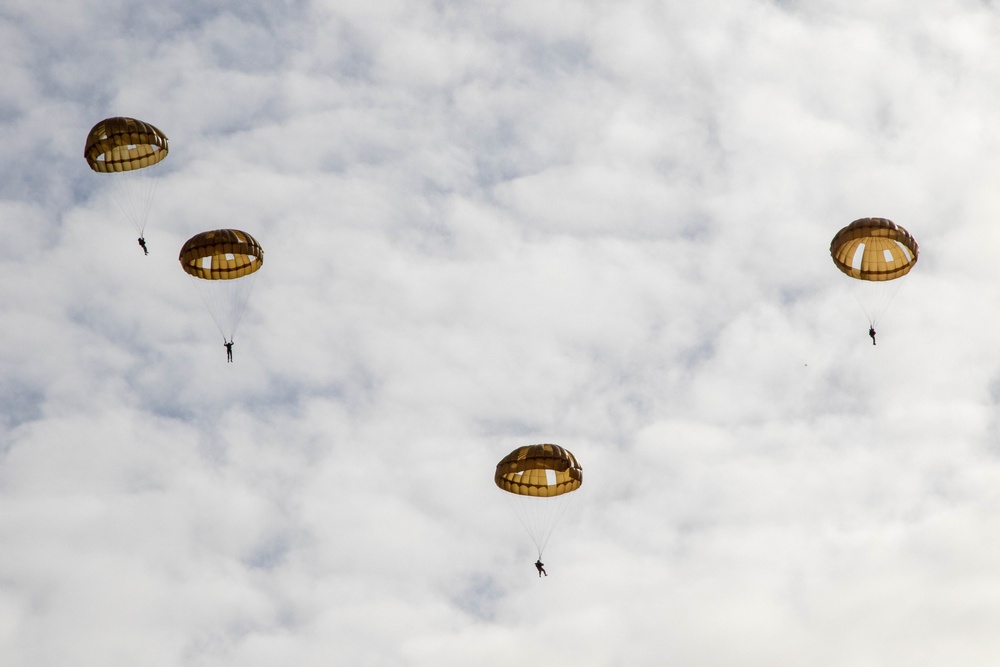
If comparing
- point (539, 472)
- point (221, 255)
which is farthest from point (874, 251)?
point (221, 255)

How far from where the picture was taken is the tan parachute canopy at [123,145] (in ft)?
205

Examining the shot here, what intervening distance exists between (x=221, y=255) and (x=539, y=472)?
1549 centimetres

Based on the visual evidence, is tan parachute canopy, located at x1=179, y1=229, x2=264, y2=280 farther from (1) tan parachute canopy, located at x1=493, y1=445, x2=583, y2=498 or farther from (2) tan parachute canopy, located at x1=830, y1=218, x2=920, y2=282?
(2) tan parachute canopy, located at x1=830, y1=218, x2=920, y2=282

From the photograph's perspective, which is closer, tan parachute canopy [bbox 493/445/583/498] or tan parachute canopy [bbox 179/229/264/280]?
tan parachute canopy [bbox 493/445/583/498]

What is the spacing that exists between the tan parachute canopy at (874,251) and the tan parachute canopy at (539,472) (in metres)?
13.4

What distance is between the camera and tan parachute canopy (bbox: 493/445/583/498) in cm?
6016

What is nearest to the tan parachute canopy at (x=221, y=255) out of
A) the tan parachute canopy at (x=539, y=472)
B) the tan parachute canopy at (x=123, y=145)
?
the tan parachute canopy at (x=123, y=145)

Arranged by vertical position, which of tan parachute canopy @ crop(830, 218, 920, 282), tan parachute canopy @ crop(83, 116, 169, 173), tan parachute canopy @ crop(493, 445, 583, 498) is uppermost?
tan parachute canopy @ crop(83, 116, 169, 173)

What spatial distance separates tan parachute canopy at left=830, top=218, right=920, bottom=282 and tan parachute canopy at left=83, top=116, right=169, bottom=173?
2780 centimetres

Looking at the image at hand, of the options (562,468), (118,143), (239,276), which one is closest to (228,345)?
(239,276)

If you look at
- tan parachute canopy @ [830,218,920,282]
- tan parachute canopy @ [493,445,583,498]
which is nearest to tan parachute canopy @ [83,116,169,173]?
tan parachute canopy @ [493,445,583,498]

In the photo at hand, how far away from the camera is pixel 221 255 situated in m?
62.9

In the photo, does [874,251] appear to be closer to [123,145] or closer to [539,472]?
[539,472]

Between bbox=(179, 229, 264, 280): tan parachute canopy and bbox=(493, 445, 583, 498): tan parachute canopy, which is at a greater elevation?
bbox=(179, 229, 264, 280): tan parachute canopy
